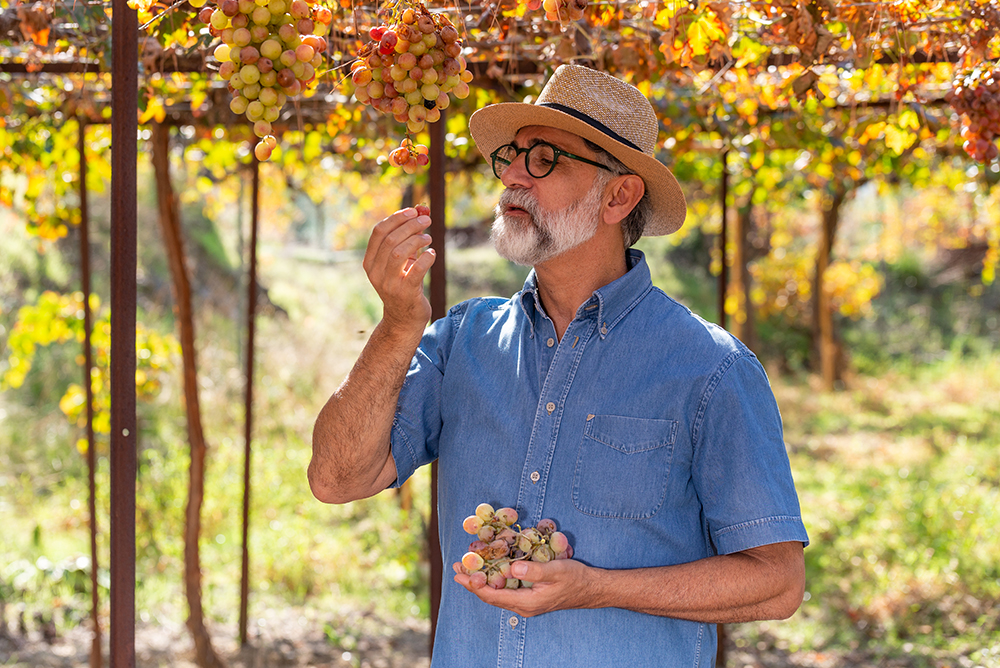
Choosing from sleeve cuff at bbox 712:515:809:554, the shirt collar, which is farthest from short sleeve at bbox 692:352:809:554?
the shirt collar

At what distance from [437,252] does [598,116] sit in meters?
0.68

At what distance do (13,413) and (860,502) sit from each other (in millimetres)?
6722

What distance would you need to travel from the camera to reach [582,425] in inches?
58.0

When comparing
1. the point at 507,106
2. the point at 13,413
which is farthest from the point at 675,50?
the point at 13,413

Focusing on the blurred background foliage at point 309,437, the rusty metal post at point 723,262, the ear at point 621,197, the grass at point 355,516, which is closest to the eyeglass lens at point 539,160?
the ear at point 621,197

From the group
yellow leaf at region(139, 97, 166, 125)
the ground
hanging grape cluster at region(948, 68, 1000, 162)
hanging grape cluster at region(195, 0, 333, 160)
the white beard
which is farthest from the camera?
the ground

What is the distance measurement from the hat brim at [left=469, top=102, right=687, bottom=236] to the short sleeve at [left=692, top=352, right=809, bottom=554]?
16.1 inches

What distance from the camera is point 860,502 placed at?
6023 mm

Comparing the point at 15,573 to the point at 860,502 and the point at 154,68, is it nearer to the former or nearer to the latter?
the point at 154,68

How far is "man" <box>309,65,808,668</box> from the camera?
135cm

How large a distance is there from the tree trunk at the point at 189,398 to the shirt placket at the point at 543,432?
2363 millimetres

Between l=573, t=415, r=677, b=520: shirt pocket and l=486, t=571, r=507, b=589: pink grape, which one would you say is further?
l=573, t=415, r=677, b=520: shirt pocket

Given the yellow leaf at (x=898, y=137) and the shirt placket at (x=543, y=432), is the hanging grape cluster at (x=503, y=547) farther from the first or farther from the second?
the yellow leaf at (x=898, y=137)

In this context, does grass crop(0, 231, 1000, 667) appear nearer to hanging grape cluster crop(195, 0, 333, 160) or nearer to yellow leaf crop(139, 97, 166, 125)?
yellow leaf crop(139, 97, 166, 125)
